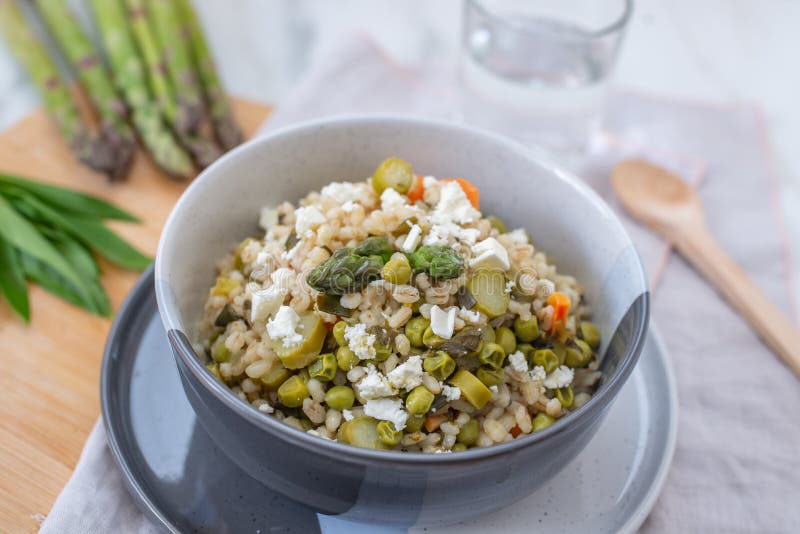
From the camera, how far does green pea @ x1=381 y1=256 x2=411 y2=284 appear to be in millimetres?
1894

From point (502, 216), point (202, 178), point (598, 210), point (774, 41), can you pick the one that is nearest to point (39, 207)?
point (202, 178)

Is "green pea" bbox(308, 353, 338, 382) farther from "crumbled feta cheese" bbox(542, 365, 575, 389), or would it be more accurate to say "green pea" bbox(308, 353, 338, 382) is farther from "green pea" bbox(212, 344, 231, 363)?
"crumbled feta cheese" bbox(542, 365, 575, 389)

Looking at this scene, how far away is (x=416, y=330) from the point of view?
187cm

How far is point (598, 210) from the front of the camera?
2.14m

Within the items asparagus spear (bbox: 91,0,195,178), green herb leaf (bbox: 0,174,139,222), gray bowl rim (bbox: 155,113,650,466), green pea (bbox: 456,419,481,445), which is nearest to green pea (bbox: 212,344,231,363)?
gray bowl rim (bbox: 155,113,650,466)

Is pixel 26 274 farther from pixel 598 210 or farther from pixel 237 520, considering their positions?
pixel 598 210

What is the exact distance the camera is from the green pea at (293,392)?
1809 mm

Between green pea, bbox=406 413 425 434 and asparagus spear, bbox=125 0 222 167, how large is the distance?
196 centimetres

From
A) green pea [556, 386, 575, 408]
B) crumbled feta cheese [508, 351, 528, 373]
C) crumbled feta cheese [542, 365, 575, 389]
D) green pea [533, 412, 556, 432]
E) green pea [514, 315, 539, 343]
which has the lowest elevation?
green pea [556, 386, 575, 408]

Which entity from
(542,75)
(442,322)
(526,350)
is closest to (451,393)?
(442,322)

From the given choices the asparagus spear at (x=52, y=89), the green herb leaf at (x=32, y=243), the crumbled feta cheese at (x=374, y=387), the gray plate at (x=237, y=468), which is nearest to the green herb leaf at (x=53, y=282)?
the green herb leaf at (x=32, y=243)

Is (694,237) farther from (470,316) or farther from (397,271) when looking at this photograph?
(397,271)

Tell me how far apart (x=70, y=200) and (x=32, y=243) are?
0.31 meters

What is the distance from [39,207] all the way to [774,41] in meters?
4.14
